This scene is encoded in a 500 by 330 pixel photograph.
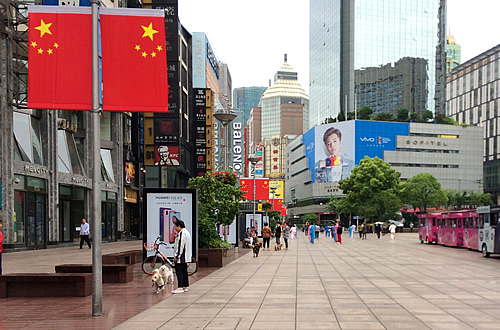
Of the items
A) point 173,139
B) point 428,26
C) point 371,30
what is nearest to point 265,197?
point 173,139

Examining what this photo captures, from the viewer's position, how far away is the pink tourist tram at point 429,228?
4400 cm

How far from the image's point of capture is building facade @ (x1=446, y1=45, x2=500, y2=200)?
135625 mm

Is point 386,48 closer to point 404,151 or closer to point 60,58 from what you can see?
point 404,151

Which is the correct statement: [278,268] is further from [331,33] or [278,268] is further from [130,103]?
[331,33]

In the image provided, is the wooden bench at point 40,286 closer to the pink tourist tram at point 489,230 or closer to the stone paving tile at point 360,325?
the stone paving tile at point 360,325

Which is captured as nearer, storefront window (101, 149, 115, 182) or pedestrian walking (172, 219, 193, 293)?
pedestrian walking (172, 219, 193, 293)

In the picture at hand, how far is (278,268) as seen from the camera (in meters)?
21.2

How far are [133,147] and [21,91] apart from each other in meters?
21.9

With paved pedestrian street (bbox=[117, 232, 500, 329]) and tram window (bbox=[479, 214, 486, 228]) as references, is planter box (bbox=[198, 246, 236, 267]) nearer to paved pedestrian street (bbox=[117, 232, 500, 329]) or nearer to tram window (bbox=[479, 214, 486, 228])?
paved pedestrian street (bbox=[117, 232, 500, 329])

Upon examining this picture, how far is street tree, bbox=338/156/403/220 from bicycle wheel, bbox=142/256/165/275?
2708 inches

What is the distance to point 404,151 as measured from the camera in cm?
13288

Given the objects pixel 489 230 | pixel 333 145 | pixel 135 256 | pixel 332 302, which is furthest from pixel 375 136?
pixel 332 302

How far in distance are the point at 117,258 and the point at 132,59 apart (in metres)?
9.12

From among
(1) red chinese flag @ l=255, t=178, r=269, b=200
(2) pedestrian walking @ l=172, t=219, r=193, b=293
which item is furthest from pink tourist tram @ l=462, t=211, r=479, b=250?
(2) pedestrian walking @ l=172, t=219, r=193, b=293
